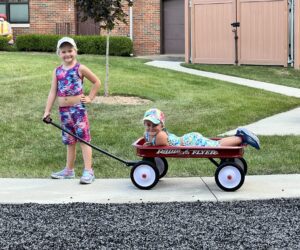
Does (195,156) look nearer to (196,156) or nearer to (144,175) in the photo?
(196,156)

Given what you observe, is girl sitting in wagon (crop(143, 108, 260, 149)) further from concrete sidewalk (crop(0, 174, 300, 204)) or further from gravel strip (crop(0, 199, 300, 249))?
gravel strip (crop(0, 199, 300, 249))

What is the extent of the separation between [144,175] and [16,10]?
2185 centimetres

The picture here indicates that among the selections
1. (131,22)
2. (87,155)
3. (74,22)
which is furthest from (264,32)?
(87,155)

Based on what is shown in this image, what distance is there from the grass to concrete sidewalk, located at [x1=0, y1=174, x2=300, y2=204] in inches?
389

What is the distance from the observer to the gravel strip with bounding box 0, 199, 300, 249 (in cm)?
512

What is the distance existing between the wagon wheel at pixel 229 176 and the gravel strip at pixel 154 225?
0.38 meters

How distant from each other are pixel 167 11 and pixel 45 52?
530 centimetres

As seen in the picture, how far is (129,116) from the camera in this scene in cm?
1184

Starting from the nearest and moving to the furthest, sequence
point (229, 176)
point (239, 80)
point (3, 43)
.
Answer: point (229, 176), point (239, 80), point (3, 43)

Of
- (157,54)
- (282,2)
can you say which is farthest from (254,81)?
(157,54)

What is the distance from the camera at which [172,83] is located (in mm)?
16156

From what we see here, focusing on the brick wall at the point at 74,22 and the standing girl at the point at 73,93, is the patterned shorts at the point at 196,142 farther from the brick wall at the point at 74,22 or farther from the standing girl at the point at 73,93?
the brick wall at the point at 74,22

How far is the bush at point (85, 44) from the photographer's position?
24.3m

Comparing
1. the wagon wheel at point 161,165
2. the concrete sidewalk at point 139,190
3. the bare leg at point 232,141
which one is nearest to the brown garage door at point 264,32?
the concrete sidewalk at point 139,190
